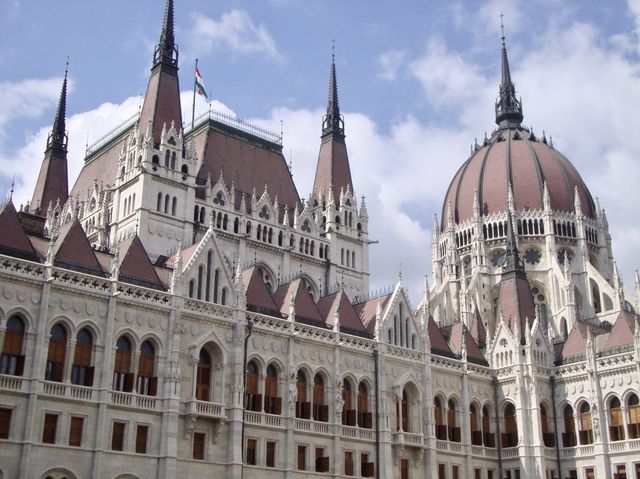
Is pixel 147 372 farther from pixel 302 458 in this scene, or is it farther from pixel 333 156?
pixel 333 156

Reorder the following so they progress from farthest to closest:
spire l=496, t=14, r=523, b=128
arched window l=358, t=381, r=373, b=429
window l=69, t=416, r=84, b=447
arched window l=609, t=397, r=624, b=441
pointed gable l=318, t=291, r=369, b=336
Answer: spire l=496, t=14, r=523, b=128, arched window l=609, t=397, r=624, b=441, pointed gable l=318, t=291, r=369, b=336, arched window l=358, t=381, r=373, b=429, window l=69, t=416, r=84, b=447

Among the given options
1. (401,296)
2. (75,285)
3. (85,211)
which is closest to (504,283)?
(401,296)

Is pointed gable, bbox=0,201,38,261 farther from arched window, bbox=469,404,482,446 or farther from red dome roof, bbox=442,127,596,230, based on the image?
red dome roof, bbox=442,127,596,230

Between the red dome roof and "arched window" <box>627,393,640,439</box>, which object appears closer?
"arched window" <box>627,393,640,439</box>

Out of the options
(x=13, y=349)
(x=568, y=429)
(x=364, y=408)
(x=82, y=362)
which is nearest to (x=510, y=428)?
(x=568, y=429)

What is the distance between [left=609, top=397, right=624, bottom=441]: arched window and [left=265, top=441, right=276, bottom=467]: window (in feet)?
65.8

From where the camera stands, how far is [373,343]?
4653 cm

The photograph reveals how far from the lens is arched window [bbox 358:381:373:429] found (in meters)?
44.9

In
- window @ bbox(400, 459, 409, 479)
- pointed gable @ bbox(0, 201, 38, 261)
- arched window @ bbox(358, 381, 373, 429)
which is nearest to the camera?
pointed gable @ bbox(0, 201, 38, 261)

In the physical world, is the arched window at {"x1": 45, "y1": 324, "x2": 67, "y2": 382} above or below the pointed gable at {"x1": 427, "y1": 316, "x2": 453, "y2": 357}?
below

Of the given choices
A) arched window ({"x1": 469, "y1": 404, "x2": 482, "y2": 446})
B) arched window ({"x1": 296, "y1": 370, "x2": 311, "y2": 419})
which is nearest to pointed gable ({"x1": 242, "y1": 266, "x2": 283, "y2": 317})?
arched window ({"x1": 296, "y1": 370, "x2": 311, "y2": 419})

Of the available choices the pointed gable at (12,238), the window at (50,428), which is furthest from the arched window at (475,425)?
the pointed gable at (12,238)

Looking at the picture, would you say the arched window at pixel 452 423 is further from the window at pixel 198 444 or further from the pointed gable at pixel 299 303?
the window at pixel 198 444

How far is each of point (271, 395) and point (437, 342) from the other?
14203mm
